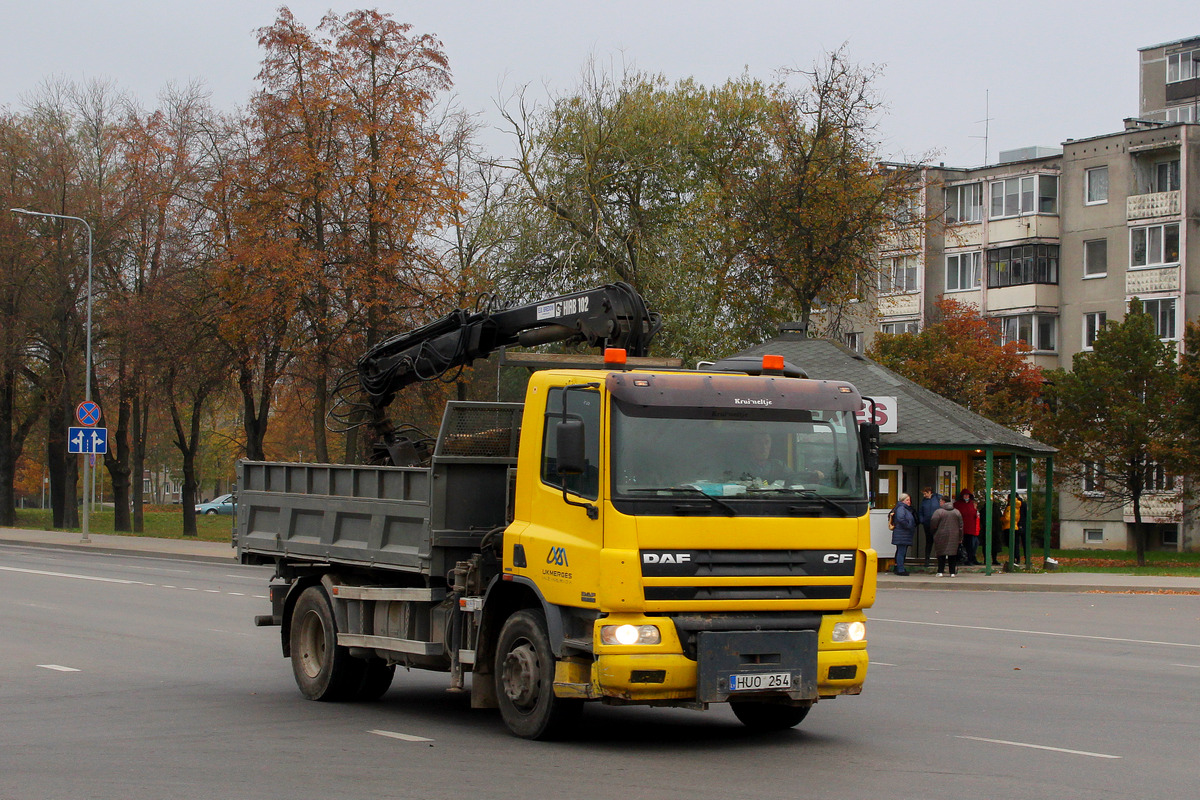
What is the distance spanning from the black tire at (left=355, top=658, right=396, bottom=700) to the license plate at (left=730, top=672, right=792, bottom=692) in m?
3.84

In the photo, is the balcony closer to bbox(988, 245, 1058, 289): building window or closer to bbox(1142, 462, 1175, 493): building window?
bbox(988, 245, 1058, 289): building window

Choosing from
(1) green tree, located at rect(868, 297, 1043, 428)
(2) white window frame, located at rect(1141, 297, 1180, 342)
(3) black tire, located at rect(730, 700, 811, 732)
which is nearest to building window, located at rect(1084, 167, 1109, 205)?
(2) white window frame, located at rect(1141, 297, 1180, 342)

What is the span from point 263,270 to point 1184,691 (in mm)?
27390

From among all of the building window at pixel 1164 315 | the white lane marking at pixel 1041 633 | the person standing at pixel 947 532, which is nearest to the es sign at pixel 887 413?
the person standing at pixel 947 532

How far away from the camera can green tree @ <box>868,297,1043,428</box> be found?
50531mm

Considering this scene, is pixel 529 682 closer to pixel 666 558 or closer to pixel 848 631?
pixel 666 558

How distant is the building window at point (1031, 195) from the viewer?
6425cm

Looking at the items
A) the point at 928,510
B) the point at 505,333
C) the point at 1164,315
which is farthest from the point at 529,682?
the point at 1164,315

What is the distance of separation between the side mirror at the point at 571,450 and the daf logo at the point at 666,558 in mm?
721

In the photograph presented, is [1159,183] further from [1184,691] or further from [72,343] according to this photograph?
[1184,691]

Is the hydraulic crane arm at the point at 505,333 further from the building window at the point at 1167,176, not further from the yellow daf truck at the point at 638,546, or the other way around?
the building window at the point at 1167,176

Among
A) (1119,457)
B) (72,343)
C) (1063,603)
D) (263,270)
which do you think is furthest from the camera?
(72,343)

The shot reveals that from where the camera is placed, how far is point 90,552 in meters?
37.9

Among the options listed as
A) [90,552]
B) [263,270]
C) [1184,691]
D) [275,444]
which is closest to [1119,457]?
[263,270]
